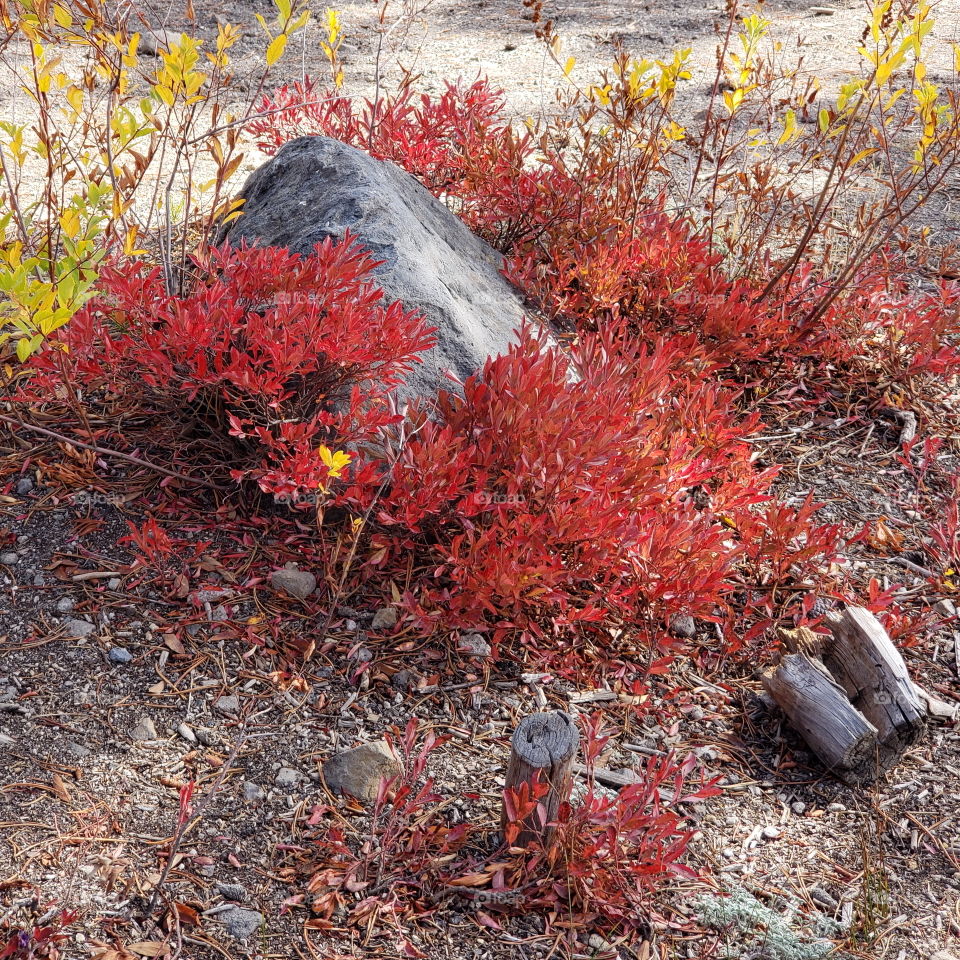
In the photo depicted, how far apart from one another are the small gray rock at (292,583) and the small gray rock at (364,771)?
61 cm

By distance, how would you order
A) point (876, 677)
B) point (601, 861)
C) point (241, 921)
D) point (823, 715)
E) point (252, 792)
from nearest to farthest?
point (241, 921), point (601, 861), point (252, 792), point (823, 715), point (876, 677)

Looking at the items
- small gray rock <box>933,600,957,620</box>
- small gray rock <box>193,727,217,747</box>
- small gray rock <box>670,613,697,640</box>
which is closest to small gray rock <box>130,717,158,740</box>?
small gray rock <box>193,727,217,747</box>

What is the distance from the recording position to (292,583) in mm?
2746

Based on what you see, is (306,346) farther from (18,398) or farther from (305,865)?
(305,865)

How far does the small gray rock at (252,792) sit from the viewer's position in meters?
2.23

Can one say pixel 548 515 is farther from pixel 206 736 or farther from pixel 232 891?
pixel 232 891

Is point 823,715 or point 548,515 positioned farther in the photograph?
point 548,515

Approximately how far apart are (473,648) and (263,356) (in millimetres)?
1058

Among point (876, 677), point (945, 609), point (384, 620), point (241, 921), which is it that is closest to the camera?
point (241, 921)

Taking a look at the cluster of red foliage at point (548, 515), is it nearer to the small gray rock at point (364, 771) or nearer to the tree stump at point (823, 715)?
the tree stump at point (823, 715)

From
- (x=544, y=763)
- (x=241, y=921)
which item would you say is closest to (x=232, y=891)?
(x=241, y=921)

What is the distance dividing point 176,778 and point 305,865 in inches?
16.3

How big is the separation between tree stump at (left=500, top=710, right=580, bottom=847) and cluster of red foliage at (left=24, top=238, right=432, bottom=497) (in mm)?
939

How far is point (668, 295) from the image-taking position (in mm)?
4051
